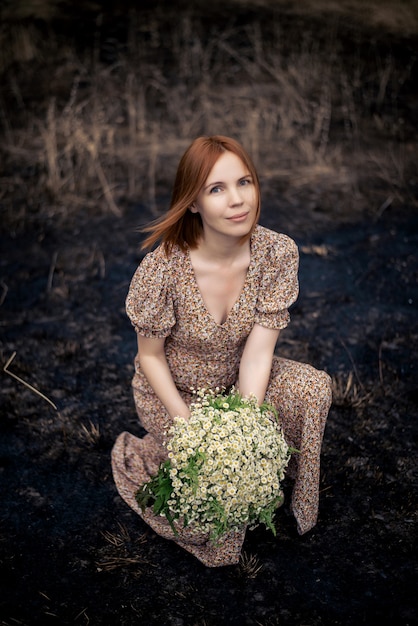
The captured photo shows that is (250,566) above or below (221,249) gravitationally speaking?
below

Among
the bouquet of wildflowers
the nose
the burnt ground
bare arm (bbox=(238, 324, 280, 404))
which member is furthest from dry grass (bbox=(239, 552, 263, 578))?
the nose

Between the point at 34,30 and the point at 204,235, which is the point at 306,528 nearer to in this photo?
the point at 204,235

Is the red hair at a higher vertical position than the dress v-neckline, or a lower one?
higher

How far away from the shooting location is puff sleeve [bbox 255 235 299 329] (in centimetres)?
252

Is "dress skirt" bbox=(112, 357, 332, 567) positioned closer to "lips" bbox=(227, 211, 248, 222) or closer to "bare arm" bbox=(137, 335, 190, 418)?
"bare arm" bbox=(137, 335, 190, 418)

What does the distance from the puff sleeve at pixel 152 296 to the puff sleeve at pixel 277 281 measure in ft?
1.17

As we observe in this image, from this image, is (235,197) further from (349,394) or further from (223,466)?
(349,394)

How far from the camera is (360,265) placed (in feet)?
15.4

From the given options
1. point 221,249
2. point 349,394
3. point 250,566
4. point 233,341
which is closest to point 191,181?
point 221,249

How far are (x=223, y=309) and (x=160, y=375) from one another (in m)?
0.35

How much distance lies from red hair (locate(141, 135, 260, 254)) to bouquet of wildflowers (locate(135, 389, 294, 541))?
616 millimetres

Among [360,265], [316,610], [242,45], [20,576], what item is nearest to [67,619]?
[20,576]

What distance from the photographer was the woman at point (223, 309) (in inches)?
93.1

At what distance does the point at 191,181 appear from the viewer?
2344mm
